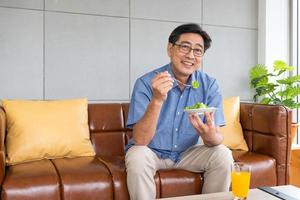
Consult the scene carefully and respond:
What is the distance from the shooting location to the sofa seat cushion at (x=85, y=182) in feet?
5.78

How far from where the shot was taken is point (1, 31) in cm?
260

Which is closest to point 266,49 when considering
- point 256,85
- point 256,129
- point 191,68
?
point 256,85

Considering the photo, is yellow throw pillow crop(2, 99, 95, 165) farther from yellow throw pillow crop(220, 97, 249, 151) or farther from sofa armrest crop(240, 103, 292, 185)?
sofa armrest crop(240, 103, 292, 185)

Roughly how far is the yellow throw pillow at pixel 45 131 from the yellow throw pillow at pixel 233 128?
1065mm

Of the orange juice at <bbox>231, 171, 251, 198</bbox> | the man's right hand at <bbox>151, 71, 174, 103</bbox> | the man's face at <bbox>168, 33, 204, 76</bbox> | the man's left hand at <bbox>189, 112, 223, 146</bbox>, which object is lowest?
the orange juice at <bbox>231, 171, 251, 198</bbox>

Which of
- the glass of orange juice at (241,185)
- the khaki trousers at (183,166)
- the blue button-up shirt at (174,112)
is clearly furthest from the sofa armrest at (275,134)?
the glass of orange juice at (241,185)

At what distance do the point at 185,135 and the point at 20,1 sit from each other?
1754 millimetres

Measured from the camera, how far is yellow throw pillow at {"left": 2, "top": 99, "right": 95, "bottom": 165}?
2084 millimetres

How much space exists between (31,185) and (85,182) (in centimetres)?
28

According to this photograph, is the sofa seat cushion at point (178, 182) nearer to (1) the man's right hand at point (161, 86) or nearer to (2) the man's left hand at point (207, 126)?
(2) the man's left hand at point (207, 126)

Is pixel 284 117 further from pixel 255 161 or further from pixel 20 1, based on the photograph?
pixel 20 1

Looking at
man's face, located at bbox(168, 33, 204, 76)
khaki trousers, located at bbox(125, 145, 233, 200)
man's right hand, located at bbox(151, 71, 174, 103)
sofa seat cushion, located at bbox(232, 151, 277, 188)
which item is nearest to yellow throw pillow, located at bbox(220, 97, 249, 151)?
sofa seat cushion, located at bbox(232, 151, 277, 188)

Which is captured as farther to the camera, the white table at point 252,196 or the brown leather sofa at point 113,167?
the brown leather sofa at point 113,167

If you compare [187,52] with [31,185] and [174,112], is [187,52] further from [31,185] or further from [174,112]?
[31,185]
